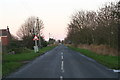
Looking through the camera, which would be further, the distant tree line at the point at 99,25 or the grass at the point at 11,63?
the distant tree line at the point at 99,25

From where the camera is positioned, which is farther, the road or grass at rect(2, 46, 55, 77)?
grass at rect(2, 46, 55, 77)

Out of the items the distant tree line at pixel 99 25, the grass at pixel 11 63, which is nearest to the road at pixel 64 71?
the grass at pixel 11 63

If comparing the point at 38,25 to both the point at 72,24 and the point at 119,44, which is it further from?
the point at 119,44

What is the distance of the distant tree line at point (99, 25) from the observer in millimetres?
32062

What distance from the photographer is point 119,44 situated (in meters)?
30.3

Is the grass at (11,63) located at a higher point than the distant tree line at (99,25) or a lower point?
lower

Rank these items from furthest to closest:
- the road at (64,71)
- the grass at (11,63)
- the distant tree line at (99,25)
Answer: the distant tree line at (99,25) < the grass at (11,63) < the road at (64,71)

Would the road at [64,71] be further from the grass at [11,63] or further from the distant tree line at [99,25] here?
the distant tree line at [99,25]

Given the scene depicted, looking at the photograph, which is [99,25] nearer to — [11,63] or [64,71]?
[11,63]

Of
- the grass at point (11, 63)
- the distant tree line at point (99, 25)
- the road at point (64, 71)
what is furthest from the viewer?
the distant tree line at point (99, 25)

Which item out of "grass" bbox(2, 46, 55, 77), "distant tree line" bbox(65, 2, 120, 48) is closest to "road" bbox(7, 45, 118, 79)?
"grass" bbox(2, 46, 55, 77)

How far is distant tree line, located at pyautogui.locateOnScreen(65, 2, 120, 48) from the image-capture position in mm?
32062

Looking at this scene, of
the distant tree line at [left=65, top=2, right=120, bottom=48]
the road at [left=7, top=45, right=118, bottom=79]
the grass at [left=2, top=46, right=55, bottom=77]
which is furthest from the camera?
the distant tree line at [left=65, top=2, right=120, bottom=48]

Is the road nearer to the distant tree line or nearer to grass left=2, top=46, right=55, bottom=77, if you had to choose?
grass left=2, top=46, right=55, bottom=77
